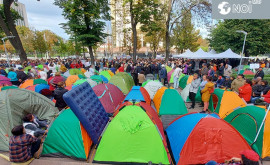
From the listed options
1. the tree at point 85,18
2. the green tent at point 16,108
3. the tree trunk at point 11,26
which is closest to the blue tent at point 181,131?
the green tent at point 16,108

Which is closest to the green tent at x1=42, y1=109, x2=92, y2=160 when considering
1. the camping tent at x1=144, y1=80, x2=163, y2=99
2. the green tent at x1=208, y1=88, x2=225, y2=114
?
the camping tent at x1=144, y1=80, x2=163, y2=99

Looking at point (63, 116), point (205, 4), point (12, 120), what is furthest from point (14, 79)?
point (205, 4)

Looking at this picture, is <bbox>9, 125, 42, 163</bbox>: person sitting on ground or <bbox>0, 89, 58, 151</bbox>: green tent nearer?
<bbox>9, 125, 42, 163</bbox>: person sitting on ground

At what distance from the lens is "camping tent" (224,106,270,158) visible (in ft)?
12.0

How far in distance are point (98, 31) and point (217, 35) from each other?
18161 millimetres

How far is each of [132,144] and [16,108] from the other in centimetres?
370

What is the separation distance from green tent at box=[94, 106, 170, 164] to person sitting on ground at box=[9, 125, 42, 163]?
1.53 metres

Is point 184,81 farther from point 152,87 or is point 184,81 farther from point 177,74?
point 152,87

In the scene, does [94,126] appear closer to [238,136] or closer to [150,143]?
[150,143]

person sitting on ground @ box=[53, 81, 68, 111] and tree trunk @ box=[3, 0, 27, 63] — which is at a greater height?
tree trunk @ box=[3, 0, 27, 63]

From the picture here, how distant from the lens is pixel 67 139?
3.69 metres

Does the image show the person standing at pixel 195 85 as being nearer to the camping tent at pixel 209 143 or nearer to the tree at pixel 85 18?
the camping tent at pixel 209 143

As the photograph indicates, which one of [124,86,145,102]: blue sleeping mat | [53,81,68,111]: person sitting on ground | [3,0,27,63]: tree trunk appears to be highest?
[3,0,27,63]: tree trunk

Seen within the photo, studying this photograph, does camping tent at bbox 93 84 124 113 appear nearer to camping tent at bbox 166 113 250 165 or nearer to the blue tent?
the blue tent
